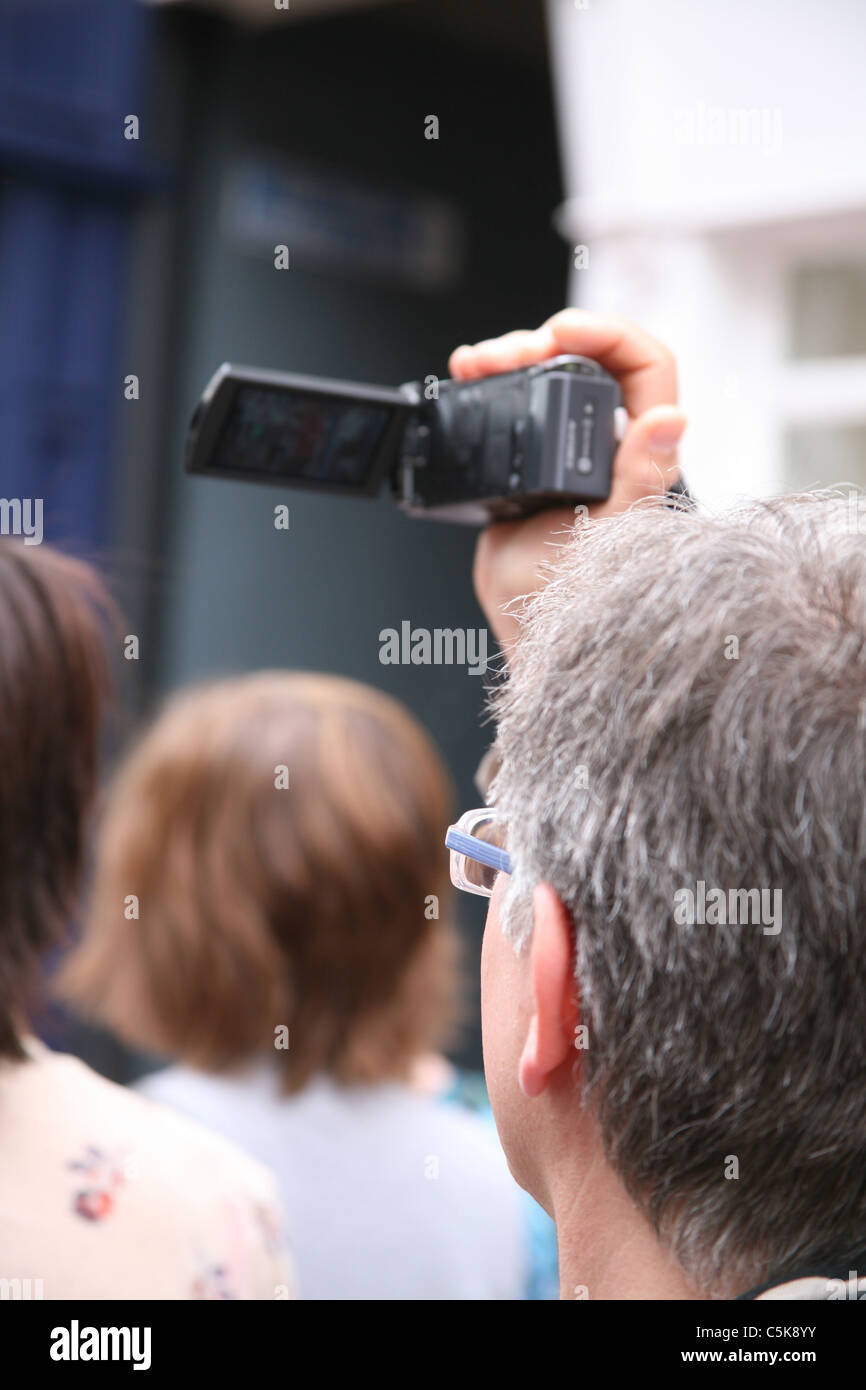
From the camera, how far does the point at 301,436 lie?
1.30m

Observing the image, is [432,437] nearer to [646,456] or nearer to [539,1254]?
[646,456]

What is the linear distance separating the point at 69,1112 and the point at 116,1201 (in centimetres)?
8

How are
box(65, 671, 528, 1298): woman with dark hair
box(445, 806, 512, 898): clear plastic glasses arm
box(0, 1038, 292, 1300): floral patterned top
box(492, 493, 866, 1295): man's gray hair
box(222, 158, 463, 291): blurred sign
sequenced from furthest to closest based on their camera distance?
box(222, 158, 463, 291): blurred sign < box(65, 671, 528, 1298): woman with dark hair < box(0, 1038, 292, 1300): floral patterned top < box(445, 806, 512, 898): clear plastic glasses arm < box(492, 493, 866, 1295): man's gray hair

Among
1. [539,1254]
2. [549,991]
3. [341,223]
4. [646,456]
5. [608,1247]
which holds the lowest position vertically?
[539,1254]

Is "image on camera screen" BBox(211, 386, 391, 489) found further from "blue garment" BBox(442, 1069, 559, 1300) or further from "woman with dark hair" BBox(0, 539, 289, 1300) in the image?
"blue garment" BBox(442, 1069, 559, 1300)

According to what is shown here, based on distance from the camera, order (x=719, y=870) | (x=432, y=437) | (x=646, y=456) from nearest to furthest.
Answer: (x=719, y=870) < (x=646, y=456) < (x=432, y=437)

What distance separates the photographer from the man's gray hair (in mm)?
820

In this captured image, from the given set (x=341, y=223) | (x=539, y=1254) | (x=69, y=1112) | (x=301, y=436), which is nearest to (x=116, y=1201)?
(x=69, y=1112)

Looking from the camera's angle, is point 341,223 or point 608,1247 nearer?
point 608,1247

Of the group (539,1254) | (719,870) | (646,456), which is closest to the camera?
(719,870)

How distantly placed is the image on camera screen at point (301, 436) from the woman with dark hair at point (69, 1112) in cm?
19

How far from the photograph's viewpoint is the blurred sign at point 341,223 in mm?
4680

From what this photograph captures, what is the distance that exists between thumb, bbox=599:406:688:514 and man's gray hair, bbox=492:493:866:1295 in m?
0.33

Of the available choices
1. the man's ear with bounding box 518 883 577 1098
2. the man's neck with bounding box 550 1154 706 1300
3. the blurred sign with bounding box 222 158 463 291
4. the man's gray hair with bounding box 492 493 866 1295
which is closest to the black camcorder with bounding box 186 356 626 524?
the man's gray hair with bounding box 492 493 866 1295
